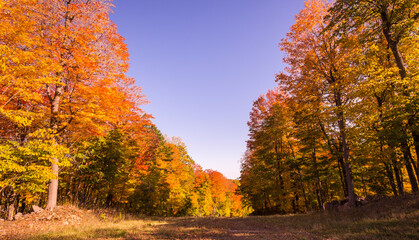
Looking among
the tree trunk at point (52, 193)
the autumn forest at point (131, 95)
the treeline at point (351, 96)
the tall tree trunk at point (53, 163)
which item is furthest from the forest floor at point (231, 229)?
the treeline at point (351, 96)

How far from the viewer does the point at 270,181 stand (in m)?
21.1

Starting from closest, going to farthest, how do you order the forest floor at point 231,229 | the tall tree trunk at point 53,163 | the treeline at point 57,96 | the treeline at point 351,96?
the forest floor at point 231,229 → the treeline at point 57,96 → the treeline at point 351,96 → the tall tree trunk at point 53,163

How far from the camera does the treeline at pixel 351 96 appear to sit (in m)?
10.1

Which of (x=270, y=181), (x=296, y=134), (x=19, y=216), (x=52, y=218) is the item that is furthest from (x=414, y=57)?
(x=19, y=216)

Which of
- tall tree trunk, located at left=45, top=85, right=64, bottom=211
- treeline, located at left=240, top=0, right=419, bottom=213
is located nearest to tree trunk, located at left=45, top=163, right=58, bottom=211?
tall tree trunk, located at left=45, top=85, right=64, bottom=211

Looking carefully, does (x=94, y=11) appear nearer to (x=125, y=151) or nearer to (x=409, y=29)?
(x=125, y=151)

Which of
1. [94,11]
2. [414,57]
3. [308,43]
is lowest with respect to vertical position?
[414,57]

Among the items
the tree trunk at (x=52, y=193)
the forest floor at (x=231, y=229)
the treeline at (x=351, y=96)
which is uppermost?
the treeline at (x=351, y=96)

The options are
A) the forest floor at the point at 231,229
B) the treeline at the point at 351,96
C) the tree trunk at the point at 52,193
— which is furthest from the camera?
the tree trunk at the point at 52,193

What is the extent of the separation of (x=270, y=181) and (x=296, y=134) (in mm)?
6555

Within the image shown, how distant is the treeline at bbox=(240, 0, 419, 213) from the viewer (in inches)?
399

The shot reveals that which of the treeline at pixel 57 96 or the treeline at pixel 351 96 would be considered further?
the treeline at pixel 351 96

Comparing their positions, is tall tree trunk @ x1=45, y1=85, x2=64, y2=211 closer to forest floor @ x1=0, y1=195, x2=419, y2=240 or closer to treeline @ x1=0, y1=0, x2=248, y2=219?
treeline @ x1=0, y1=0, x2=248, y2=219

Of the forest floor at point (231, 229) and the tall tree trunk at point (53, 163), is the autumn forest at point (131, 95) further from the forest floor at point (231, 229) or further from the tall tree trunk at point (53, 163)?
the forest floor at point (231, 229)
